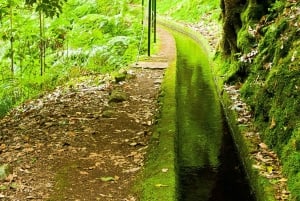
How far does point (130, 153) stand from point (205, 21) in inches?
699

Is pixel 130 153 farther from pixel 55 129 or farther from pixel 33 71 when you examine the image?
pixel 33 71

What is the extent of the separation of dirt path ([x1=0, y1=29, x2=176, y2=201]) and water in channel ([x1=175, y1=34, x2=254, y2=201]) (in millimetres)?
628

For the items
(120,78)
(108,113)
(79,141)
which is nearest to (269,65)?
(108,113)

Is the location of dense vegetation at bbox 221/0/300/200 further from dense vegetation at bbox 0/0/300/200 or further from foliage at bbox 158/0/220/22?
foliage at bbox 158/0/220/22

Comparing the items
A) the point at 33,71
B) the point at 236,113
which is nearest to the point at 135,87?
the point at 236,113

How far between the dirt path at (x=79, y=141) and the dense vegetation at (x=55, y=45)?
5.80 feet

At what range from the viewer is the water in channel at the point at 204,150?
21.5ft

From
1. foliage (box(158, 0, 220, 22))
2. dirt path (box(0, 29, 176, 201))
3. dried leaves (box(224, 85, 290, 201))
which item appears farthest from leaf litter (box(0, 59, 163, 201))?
foliage (box(158, 0, 220, 22))

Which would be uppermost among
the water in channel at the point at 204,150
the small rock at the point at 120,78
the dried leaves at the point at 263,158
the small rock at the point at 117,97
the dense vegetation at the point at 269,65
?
the dense vegetation at the point at 269,65

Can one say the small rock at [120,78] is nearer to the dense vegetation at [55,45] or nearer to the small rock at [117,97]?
the small rock at [117,97]

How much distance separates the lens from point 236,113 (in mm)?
8953

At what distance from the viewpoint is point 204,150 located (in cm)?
795

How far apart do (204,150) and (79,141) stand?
199cm

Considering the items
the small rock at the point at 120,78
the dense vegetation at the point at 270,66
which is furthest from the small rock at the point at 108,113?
the small rock at the point at 120,78
